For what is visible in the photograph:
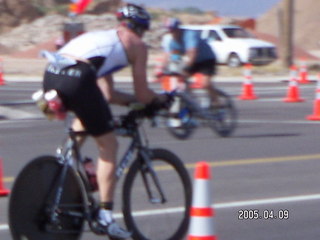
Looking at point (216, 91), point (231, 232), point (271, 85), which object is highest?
point (231, 232)

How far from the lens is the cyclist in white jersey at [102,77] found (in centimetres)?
689

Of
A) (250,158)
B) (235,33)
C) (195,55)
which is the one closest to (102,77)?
(250,158)

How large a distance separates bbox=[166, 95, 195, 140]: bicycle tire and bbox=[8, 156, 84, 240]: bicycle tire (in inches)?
297

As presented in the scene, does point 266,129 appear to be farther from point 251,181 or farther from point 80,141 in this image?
point 80,141

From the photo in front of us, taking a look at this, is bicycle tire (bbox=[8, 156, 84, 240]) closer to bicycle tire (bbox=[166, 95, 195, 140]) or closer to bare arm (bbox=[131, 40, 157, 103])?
bare arm (bbox=[131, 40, 157, 103])

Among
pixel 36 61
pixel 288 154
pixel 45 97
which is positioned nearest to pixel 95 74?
pixel 45 97

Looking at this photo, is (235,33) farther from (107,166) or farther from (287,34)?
(107,166)

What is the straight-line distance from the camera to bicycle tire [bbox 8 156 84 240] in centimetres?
683

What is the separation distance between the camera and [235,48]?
38.6 metres

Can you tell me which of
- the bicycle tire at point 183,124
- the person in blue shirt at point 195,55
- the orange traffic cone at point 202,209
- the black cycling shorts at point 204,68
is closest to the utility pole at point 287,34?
the person in blue shirt at point 195,55

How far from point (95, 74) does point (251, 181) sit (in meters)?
4.17

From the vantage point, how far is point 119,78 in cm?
3372
